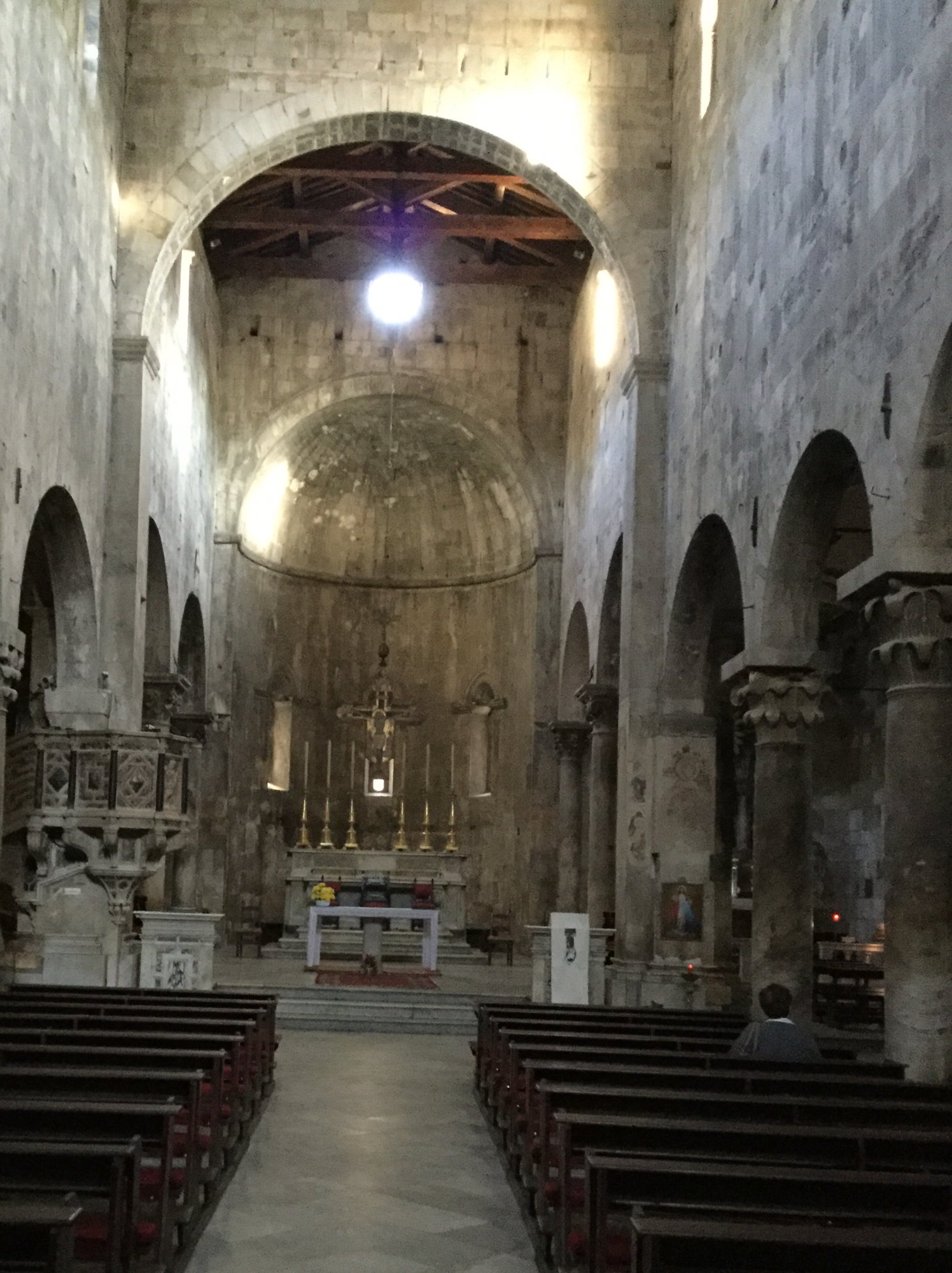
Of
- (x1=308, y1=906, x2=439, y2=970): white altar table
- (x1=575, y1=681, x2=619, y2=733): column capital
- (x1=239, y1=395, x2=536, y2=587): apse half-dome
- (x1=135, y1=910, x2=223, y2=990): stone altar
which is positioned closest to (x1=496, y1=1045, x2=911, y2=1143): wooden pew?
(x1=135, y1=910, x2=223, y2=990): stone altar

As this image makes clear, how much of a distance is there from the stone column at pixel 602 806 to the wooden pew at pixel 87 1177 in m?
20.5

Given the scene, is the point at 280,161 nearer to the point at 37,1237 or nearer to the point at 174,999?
the point at 174,999

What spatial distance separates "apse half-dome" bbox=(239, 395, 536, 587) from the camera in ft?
109

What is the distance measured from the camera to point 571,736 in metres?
30.2

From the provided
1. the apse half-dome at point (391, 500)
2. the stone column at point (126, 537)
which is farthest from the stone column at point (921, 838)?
the apse half-dome at point (391, 500)

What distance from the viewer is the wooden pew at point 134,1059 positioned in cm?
928

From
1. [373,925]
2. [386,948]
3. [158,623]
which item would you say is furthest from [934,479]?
[386,948]

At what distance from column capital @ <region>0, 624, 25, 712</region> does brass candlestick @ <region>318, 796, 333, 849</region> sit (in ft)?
53.0

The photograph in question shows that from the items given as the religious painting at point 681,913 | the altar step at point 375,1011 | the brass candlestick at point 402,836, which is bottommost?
the altar step at point 375,1011

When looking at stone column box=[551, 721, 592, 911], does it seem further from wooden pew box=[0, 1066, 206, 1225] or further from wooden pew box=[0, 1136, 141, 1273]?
wooden pew box=[0, 1136, 141, 1273]

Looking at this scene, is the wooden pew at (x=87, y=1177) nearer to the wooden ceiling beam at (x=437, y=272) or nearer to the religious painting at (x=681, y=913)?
the religious painting at (x=681, y=913)

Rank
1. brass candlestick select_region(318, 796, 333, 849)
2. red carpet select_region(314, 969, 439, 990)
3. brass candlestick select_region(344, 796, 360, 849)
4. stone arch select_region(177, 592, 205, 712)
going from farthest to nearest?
brass candlestick select_region(318, 796, 333, 849)
brass candlestick select_region(344, 796, 360, 849)
stone arch select_region(177, 592, 205, 712)
red carpet select_region(314, 969, 439, 990)

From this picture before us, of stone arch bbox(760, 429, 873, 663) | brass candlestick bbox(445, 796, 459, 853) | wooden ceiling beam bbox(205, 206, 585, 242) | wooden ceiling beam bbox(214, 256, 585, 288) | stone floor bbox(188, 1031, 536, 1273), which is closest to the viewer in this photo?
stone floor bbox(188, 1031, 536, 1273)

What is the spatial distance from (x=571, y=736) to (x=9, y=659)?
16125 millimetres
